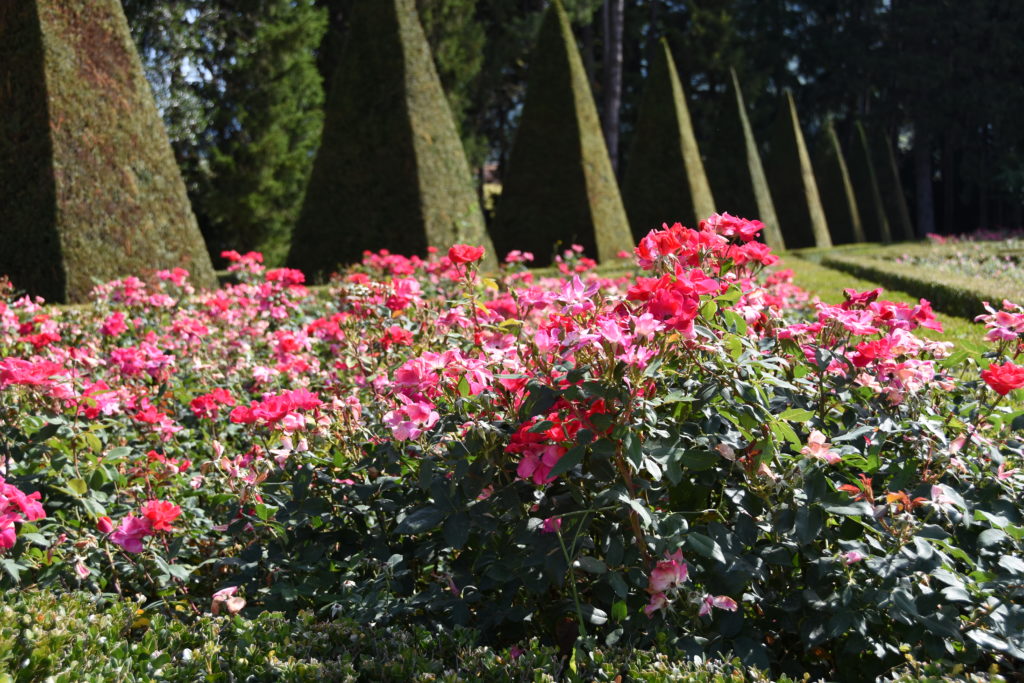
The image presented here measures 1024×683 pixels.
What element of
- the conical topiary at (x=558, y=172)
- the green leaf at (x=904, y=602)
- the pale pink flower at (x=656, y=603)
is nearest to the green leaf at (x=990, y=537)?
the green leaf at (x=904, y=602)

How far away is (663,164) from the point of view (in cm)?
1481

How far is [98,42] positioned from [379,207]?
10.3 feet

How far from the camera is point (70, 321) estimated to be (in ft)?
16.3

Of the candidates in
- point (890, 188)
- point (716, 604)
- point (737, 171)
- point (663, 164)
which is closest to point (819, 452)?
point (716, 604)

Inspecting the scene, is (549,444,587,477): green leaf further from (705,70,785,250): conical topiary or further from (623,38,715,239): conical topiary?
(705,70,785,250): conical topiary

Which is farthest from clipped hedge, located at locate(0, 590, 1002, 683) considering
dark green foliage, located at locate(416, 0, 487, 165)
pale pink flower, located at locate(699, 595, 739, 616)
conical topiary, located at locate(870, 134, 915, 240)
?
conical topiary, located at locate(870, 134, 915, 240)

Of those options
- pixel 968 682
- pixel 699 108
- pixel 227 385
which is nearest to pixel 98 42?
pixel 227 385

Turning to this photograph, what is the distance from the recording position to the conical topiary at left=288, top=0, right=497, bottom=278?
926 cm

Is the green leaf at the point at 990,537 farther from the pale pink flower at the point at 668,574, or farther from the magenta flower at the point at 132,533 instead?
the magenta flower at the point at 132,533

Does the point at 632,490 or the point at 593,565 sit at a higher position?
the point at 632,490

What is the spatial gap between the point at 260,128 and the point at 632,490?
42.3ft

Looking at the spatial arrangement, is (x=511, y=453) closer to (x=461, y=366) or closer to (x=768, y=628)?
(x=461, y=366)

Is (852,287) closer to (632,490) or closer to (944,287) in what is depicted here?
(944,287)

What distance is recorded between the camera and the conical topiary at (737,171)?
1827cm
